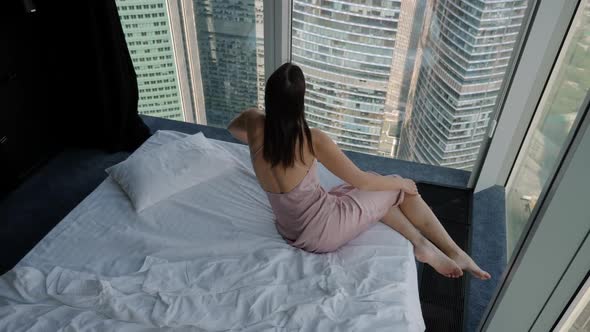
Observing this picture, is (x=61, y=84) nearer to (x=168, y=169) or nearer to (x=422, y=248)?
(x=168, y=169)

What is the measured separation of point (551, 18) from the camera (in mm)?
2102

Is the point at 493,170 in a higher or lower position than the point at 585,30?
lower

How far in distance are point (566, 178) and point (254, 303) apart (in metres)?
1.01

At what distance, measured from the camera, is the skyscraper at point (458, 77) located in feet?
7.73

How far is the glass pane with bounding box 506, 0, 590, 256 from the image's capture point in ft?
6.51

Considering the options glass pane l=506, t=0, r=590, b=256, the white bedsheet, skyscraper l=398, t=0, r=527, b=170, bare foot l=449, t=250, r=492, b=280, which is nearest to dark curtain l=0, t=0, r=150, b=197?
the white bedsheet

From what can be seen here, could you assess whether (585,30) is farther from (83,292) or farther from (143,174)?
(83,292)

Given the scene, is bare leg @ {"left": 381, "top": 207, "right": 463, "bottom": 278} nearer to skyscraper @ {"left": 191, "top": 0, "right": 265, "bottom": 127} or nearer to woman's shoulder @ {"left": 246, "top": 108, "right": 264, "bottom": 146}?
woman's shoulder @ {"left": 246, "top": 108, "right": 264, "bottom": 146}

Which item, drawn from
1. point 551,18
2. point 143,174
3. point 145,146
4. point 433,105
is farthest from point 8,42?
point 551,18

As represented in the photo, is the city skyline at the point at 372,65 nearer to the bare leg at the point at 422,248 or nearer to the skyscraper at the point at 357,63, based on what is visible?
the skyscraper at the point at 357,63

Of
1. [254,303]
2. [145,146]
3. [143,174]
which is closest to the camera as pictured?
[254,303]

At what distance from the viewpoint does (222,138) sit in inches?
125

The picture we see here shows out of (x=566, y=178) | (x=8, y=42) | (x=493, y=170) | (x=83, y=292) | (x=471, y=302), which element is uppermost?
(x=566, y=178)

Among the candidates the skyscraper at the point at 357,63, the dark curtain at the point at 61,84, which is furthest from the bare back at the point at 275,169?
the dark curtain at the point at 61,84
